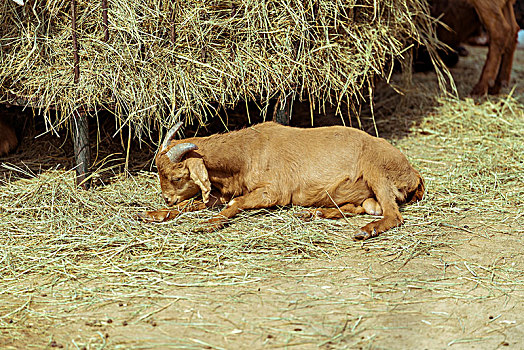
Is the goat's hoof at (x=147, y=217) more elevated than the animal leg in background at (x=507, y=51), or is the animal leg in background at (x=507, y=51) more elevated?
the animal leg in background at (x=507, y=51)

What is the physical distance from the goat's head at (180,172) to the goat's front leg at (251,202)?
0.80ft

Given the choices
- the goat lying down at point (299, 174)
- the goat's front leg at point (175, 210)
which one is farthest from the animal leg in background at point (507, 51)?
the goat's front leg at point (175, 210)

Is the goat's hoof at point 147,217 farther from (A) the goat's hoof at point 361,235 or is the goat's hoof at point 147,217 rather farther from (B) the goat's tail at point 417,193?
(B) the goat's tail at point 417,193

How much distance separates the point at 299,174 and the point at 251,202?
0.45 meters

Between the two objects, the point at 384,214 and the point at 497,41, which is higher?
the point at 497,41

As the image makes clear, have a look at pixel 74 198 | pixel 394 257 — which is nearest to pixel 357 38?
pixel 394 257

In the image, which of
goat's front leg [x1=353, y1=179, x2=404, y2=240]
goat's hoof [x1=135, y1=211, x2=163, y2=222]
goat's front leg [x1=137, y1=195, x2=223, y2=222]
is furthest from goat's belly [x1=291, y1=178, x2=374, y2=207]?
goat's hoof [x1=135, y1=211, x2=163, y2=222]

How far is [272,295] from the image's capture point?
3.56 meters

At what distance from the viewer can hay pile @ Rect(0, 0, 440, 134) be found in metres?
5.26

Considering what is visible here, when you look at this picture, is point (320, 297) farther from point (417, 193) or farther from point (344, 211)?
point (417, 193)

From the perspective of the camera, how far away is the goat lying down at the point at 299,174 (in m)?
4.82

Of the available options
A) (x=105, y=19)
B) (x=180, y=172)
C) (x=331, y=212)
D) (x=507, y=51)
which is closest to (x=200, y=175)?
(x=180, y=172)

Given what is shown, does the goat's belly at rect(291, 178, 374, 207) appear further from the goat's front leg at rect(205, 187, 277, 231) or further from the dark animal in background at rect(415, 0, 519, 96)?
the dark animal in background at rect(415, 0, 519, 96)

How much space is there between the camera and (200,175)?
458cm
